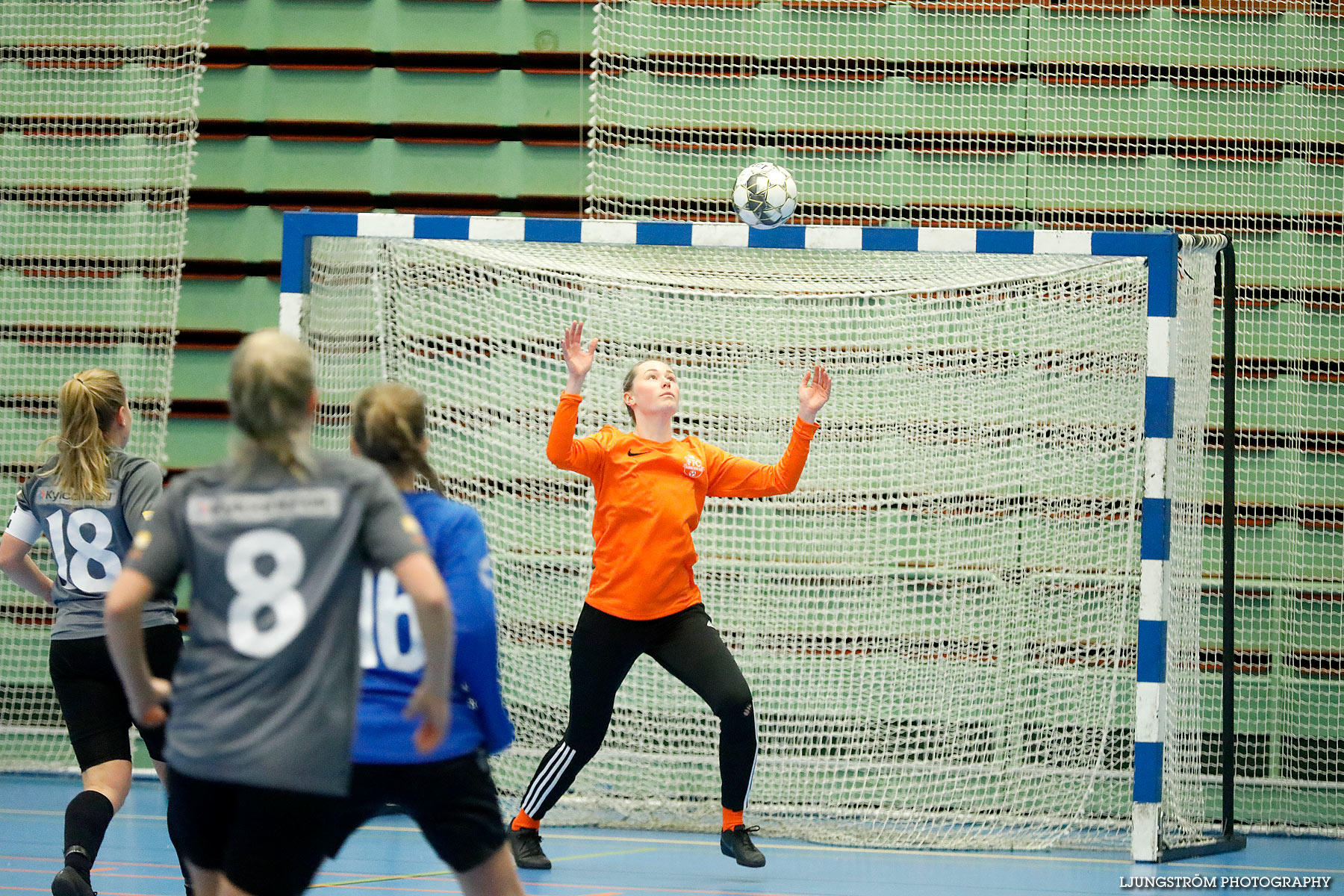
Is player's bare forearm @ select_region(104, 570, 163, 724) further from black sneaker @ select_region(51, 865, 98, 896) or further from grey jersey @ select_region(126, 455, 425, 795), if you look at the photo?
black sneaker @ select_region(51, 865, 98, 896)

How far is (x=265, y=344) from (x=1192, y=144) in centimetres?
546

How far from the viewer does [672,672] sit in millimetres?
4387

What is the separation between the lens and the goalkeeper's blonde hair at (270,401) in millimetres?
2119

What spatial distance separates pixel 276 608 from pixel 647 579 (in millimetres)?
2323

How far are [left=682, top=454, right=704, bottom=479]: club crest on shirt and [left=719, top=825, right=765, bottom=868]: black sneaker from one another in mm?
1224

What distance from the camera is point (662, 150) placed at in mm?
6531

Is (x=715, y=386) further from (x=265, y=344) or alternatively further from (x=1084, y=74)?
(x=265, y=344)

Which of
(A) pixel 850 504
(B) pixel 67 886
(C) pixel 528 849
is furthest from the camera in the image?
(A) pixel 850 504

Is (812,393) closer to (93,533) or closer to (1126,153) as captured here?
(93,533)

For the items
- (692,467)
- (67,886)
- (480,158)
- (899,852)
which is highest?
(480,158)

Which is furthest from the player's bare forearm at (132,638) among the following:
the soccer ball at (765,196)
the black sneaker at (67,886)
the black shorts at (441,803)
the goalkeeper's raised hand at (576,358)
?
the soccer ball at (765,196)

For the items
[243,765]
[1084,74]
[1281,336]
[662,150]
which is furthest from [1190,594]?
[243,765]

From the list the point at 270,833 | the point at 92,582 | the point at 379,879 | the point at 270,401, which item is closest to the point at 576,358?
the point at 92,582

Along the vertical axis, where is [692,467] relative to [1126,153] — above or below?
below
